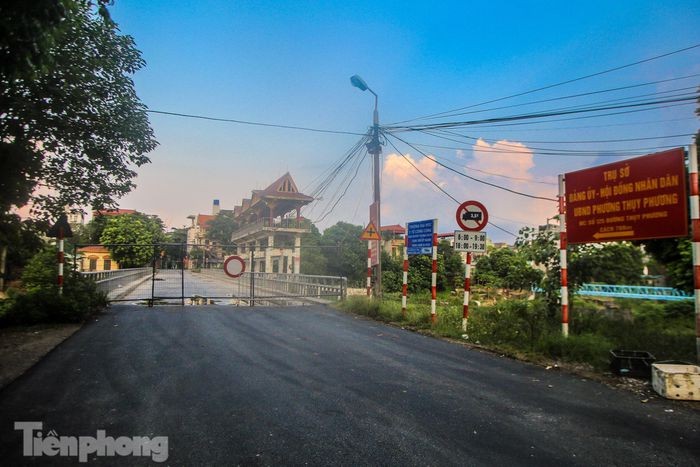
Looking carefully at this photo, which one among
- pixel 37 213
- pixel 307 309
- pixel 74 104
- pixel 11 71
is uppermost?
pixel 74 104

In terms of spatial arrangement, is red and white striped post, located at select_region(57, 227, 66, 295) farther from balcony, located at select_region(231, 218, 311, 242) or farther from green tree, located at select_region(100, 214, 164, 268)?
green tree, located at select_region(100, 214, 164, 268)

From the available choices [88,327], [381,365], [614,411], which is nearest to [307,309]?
[88,327]

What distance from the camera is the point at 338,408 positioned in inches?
153

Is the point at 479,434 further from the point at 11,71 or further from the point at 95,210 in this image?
the point at 95,210

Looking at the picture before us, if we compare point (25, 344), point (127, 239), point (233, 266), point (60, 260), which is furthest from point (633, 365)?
point (127, 239)

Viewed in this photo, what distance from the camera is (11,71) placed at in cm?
335

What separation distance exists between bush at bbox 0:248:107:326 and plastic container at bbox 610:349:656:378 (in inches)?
397

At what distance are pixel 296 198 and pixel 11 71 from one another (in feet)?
96.6

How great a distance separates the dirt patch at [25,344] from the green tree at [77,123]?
219 centimetres

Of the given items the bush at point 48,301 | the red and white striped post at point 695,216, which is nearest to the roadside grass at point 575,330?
the red and white striped post at point 695,216

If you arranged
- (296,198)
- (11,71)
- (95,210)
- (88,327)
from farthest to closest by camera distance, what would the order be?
(296,198) < (95,210) < (88,327) < (11,71)

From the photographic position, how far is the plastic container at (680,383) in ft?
14.2

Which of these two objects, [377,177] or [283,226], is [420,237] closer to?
[377,177]

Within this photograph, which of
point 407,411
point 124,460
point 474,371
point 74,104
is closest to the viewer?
point 124,460
